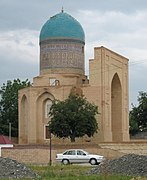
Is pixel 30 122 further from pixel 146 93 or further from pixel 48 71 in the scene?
pixel 146 93

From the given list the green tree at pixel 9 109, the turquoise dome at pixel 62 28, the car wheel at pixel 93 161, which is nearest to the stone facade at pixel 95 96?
the turquoise dome at pixel 62 28

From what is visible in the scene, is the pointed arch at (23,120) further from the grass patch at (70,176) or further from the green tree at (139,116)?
the grass patch at (70,176)

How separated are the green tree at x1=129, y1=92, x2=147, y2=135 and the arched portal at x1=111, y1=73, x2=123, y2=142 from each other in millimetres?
10098

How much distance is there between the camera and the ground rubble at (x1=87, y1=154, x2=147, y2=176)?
25.7 meters

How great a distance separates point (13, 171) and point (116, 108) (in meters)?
44.3

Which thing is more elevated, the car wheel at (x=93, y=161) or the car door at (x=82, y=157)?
the car door at (x=82, y=157)

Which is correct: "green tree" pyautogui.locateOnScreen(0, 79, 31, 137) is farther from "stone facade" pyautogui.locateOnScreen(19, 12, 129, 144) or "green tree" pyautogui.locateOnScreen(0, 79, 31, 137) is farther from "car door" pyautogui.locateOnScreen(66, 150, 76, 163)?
"car door" pyautogui.locateOnScreen(66, 150, 76, 163)

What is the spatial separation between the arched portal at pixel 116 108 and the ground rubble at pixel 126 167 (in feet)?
128

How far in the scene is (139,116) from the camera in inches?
3194

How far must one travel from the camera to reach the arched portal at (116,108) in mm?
68688

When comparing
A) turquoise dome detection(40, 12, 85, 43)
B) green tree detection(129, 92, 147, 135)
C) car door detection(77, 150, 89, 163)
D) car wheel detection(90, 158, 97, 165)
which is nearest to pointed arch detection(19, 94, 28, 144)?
turquoise dome detection(40, 12, 85, 43)

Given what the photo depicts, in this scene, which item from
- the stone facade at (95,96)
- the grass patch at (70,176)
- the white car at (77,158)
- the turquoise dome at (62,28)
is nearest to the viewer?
the grass patch at (70,176)

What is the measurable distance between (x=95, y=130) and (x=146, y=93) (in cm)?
2306

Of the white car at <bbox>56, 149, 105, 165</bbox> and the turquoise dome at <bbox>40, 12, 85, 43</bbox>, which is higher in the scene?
the turquoise dome at <bbox>40, 12, 85, 43</bbox>
